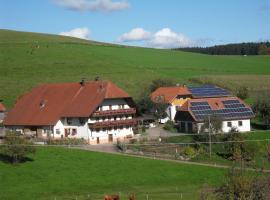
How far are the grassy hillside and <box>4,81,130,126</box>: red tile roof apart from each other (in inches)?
480

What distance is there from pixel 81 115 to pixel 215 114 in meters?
16.0

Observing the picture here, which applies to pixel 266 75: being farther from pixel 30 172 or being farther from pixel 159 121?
pixel 30 172

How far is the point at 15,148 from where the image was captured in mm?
54719

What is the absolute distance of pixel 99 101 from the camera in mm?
73688

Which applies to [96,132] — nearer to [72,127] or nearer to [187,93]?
[72,127]

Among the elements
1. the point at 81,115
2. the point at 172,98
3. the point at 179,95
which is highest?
the point at 179,95

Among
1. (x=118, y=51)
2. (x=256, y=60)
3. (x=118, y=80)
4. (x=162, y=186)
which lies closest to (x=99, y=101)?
(x=162, y=186)

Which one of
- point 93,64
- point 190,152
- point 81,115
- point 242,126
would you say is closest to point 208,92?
point 242,126

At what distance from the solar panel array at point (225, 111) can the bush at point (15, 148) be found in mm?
26406

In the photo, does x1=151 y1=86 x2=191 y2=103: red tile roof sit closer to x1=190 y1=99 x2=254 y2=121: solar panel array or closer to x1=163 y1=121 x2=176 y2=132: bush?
x1=163 y1=121 x2=176 y2=132: bush

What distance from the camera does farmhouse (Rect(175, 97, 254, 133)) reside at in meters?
76.1

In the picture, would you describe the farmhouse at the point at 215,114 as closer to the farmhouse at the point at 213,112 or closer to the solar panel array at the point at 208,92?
the farmhouse at the point at 213,112

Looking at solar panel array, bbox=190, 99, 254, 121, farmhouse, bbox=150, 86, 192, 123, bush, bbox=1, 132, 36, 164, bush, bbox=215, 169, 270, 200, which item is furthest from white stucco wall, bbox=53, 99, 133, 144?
bush, bbox=215, 169, 270, 200

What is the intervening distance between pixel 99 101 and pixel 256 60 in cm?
9397
